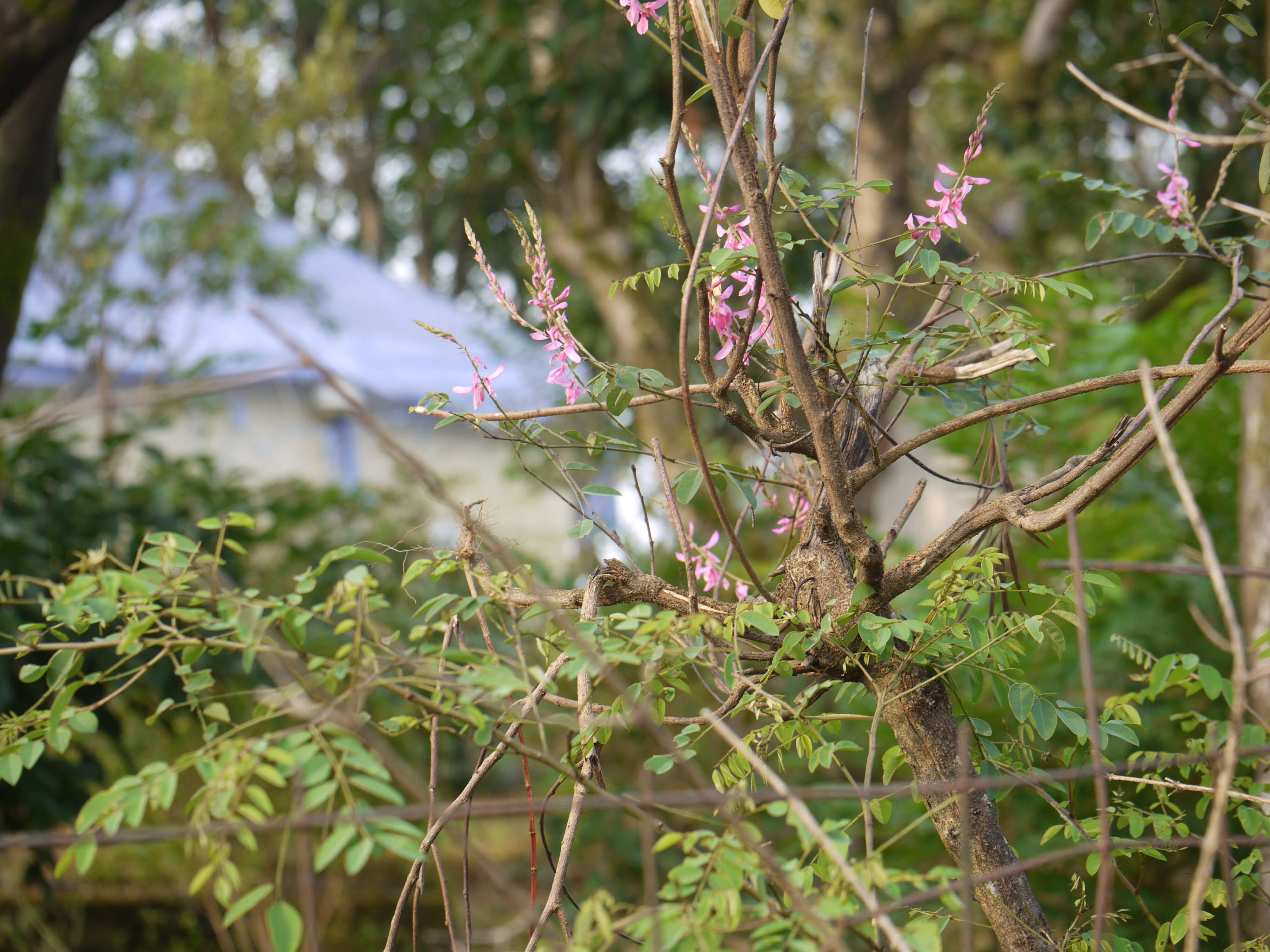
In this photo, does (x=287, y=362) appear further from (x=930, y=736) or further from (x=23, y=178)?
(x=930, y=736)

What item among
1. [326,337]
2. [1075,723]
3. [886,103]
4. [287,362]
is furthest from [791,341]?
[326,337]

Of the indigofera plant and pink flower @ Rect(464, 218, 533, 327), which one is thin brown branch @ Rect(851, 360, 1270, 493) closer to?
the indigofera plant

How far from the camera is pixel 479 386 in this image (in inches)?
34.2

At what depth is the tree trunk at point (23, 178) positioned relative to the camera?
6.70ft

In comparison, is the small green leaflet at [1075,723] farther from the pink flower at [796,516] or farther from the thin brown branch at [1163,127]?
the thin brown branch at [1163,127]

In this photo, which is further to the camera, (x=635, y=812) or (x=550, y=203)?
(x=550, y=203)

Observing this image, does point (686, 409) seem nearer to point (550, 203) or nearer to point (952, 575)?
point (952, 575)

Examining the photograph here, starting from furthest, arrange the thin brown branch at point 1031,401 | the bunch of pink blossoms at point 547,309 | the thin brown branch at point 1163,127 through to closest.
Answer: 1. the bunch of pink blossoms at point 547,309
2. the thin brown branch at point 1031,401
3. the thin brown branch at point 1163,127

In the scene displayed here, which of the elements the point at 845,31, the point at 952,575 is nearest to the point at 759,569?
the point at 952,575

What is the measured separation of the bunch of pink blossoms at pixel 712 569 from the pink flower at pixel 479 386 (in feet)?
0.75

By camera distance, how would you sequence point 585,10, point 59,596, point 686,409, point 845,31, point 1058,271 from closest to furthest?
point 59,596
point 686,409
point 1058,271
point 585,10
point 845,31

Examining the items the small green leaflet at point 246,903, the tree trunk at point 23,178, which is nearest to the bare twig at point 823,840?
the small green leaflet at point 246,903

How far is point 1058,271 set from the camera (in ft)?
2.71

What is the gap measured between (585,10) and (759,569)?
229 centimetres
